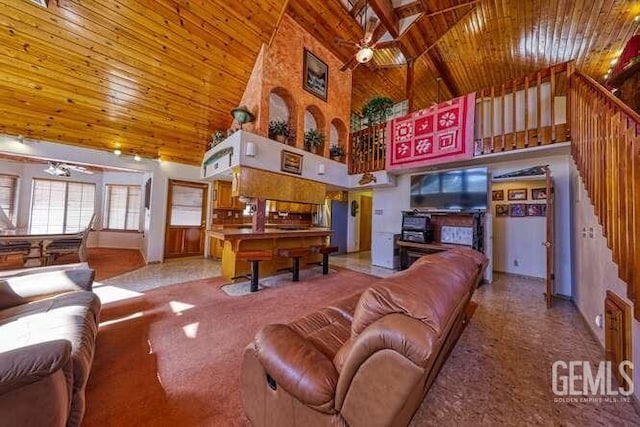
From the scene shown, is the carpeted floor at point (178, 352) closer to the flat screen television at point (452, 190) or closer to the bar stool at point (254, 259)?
the bar stool at point (254, 259)

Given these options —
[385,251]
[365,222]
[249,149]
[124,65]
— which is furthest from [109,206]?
[385,251]

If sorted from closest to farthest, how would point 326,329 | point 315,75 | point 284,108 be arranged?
point 326,329, point 284,108, point 315,75

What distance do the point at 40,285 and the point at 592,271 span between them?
531 centimetres

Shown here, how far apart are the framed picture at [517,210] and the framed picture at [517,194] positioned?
15cm

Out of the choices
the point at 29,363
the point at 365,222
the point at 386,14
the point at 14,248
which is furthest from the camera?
the point at 365,222

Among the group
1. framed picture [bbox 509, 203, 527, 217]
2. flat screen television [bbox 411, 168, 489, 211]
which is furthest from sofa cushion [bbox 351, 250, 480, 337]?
framed picture [bbox 509, 203, 527, 217]

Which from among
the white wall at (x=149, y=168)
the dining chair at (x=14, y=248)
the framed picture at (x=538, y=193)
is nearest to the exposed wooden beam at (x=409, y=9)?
the framed picture at (x=538, y=193)

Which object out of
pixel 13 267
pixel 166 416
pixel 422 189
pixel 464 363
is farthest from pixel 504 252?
pixel 13 267

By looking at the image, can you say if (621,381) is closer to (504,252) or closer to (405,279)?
(405,279)

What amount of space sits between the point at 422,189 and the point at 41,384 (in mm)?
5487

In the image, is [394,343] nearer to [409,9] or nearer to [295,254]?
[295,254]

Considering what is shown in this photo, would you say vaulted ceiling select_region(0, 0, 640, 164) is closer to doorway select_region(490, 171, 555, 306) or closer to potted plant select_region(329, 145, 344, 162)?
potted plant select_region(329, 145, 344, 162)

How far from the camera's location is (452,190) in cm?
457

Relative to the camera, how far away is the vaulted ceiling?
11.0 ft
